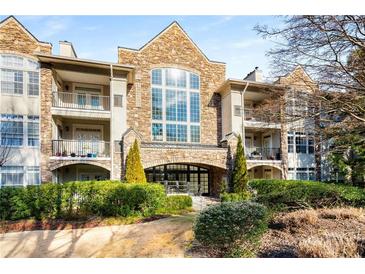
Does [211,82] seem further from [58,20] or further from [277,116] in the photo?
[58,20]

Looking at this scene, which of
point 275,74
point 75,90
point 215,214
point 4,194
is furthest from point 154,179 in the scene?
point 215,214

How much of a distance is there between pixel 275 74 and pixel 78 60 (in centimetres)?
881

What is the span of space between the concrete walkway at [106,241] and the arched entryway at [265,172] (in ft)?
31.8

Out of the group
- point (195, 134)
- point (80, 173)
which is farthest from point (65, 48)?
point (195, 134)

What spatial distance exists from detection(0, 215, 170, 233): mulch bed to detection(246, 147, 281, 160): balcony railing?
341 inches

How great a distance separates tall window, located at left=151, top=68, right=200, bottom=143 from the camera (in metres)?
14.6

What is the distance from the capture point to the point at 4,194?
7.66m

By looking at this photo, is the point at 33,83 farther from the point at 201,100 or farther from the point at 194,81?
the point at 201,100

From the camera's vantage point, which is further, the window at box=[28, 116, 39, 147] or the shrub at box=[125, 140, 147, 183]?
the window at box=[28, 116, 39, 147]

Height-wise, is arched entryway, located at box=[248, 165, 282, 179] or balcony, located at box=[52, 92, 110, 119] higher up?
balcony, located at box=[52, 92, 110, 119]

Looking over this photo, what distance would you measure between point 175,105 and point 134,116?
7.79 feet

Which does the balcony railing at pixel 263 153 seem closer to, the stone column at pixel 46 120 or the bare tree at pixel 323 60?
the bare tree at pixel 323 60

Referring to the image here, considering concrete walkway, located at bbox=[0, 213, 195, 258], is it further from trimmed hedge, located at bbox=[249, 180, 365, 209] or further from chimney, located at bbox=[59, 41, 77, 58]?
chimney, located at bbox=[59, 41, 77, 58]

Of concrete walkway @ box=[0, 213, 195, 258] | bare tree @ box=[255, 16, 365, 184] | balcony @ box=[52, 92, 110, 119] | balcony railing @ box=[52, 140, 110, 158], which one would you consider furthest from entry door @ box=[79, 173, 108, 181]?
bare tree @ box=[255, 16, 365, 184]
